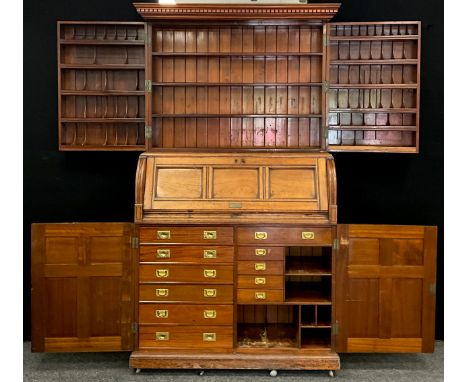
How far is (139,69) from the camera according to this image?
13.9 ft

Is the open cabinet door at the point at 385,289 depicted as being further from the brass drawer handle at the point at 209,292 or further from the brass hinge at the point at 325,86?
the brass hinge at the point at 325,86

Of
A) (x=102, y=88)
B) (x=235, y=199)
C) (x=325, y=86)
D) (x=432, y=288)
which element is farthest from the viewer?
(x=102, y=88)

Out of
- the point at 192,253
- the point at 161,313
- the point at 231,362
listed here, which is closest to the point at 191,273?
the point at 192,253

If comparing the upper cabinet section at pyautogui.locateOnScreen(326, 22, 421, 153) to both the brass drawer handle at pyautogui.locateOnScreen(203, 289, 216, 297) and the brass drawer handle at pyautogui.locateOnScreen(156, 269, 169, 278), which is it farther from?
the brass drawer handle at pyautogui.locateOnScreen(156, 269, 169, 278)

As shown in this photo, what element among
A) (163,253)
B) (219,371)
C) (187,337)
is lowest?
(219,371)

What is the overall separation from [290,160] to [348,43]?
42.6 inches

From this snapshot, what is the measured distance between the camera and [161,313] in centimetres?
381

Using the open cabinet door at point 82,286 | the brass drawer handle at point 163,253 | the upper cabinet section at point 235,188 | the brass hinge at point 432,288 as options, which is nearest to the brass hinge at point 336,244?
the upper cabinet section at point 235,188

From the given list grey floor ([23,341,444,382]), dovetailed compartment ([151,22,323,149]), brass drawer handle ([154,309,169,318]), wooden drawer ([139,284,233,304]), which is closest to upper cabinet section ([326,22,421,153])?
dovetailed compartment ([151,22,323,149])

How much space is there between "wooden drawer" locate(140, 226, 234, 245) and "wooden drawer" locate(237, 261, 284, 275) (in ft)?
0.64

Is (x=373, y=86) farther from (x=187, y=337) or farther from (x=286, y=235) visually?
(x=187, y=337)

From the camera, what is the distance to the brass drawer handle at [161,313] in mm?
3809

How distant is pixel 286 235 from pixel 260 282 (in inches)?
15.0

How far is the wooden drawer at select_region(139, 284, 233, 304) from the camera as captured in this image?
12.5 ft
